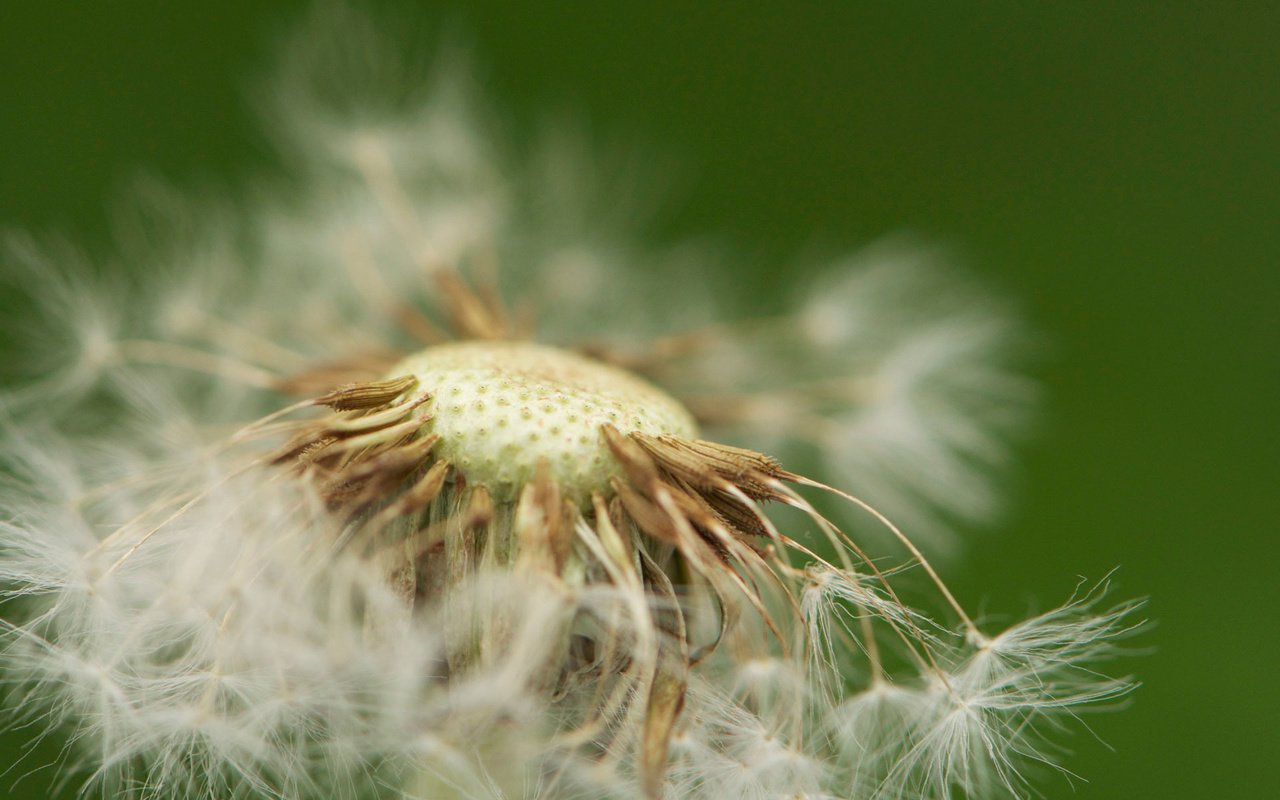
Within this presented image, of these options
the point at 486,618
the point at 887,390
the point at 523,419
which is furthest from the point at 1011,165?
the point at 486,618

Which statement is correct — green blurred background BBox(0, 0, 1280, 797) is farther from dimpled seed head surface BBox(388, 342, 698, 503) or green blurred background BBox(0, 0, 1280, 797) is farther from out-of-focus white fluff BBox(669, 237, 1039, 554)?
dimpled seed head surface BBox(388, 342, 698, 503)

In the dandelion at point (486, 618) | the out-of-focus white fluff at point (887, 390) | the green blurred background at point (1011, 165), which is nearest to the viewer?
the dandelion at point (486, 618)

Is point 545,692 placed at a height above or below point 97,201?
below

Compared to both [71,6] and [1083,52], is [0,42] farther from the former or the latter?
[1083,52]

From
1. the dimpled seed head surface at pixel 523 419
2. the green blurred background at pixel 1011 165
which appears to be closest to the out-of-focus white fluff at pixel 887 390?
the green blurred background at pixel 1011 165

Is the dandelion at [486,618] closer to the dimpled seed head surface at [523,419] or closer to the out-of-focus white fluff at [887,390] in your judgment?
the dimpled seed head surface at [523,419]

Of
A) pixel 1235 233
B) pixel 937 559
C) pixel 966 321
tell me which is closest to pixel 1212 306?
pixel 1235 233

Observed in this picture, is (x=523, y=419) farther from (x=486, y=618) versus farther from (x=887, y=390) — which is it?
(x=887, y=390)
